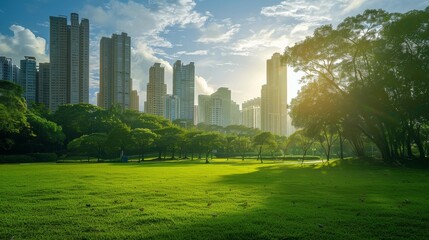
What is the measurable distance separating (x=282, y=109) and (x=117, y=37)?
9113 centimetres

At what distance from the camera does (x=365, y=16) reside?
37406mm

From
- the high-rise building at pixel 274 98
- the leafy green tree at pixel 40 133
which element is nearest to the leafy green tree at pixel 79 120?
the leafy green tree at pixel 40 133

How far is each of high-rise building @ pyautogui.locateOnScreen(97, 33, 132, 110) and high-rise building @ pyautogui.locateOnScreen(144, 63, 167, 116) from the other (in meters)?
28.6

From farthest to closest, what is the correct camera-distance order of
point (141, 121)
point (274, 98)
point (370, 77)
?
point (274, 98), point (141, 121), point (370, 77)

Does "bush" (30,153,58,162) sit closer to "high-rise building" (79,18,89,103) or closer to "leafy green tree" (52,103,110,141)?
"leafy green tree" (52,103,110,141)

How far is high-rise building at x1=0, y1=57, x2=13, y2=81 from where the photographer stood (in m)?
104

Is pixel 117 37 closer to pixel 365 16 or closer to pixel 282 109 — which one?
pixel 282 109

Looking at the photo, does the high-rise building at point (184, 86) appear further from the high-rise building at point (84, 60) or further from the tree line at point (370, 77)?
the tree line at point (370, 77)

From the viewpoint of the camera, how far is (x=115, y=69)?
400 feet

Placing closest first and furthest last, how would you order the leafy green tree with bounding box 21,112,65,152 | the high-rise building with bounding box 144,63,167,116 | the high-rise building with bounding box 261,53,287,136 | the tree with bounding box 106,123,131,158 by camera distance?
the tree with bounding box 106,123,131,158, the leafy green tree with bounding box 21,112,65,152, the high-rise building with bounding box 144,63,167,116, the high-rise building with bounding box 261,53,287,136

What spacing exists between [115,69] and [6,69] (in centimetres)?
3531

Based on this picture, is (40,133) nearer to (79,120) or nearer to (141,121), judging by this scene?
(79,120)

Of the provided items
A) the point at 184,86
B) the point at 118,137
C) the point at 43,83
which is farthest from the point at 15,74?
the point at 184,86

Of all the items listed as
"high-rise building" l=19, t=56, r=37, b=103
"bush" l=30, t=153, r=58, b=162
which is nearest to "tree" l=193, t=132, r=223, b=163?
"bush" l=30, t=153, r=58, b=162
